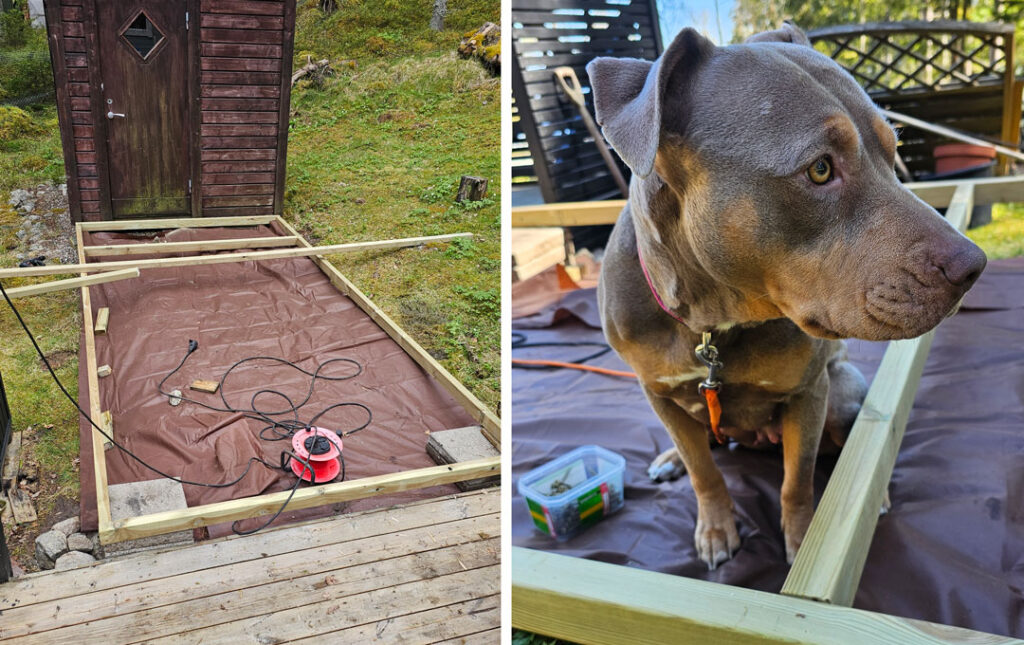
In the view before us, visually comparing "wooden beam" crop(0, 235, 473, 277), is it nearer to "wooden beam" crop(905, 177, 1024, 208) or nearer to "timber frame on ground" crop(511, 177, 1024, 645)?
"timber frame on ground" crop(511, 177, 1024, 645)

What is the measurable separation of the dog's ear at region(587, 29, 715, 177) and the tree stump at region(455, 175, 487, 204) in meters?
2.09

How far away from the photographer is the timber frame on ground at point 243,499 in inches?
85.0

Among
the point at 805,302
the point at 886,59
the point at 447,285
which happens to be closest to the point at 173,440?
the point at 447,285

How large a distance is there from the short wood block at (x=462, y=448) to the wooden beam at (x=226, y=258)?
Result: 852 mm

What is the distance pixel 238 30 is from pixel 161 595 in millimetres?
1782

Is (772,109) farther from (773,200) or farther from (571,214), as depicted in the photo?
(571,214)

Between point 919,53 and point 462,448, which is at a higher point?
point 919,53

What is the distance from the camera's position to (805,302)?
4.00 ft

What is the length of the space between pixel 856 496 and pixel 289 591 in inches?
56.5

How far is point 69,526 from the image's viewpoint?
213cm

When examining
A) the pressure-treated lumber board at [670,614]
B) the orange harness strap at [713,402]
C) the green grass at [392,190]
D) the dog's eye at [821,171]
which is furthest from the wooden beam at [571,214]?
the dog's eye at [821,171]

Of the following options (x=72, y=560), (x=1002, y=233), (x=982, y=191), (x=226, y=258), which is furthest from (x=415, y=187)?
(x=1002, y=233)

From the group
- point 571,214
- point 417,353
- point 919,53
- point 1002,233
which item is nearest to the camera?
point 417,353

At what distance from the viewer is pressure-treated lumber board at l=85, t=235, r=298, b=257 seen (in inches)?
99.6
